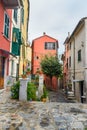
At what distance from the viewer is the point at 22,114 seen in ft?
22.3

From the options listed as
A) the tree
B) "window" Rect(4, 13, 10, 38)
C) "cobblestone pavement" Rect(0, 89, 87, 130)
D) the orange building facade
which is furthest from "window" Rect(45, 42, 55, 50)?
"cobblestone pavement" Rect(0, 89, 87, 130)

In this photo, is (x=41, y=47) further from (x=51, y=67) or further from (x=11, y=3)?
(x=11, y=3)

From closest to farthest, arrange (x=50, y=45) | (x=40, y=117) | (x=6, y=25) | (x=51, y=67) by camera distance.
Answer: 1. (x=40, y=117)
2. (x=6, y=25)
3. (x=51, y=67)
4. (x=50, y=45)

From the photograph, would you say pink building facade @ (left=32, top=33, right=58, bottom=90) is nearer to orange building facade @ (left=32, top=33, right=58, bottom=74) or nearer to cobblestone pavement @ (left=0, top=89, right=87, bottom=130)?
orange building facade @ (left=32, top=33, right=58, bottom=74)

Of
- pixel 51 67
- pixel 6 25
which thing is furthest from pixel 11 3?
Answer: pixel 51 67

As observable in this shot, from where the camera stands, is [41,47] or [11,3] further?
[41,47]

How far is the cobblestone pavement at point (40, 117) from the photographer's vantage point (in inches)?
217

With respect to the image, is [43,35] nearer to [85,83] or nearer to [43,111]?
Answer: [85,83]

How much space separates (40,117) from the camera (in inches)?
255

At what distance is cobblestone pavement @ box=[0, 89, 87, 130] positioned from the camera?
5.50 m

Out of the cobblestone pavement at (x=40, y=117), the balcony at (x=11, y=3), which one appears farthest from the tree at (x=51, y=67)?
the cobblestone pavement at (x=40, y=117)

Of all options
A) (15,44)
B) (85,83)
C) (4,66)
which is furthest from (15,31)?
(85,83)

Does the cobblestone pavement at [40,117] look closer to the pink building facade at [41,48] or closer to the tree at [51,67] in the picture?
the tree at [51,67]

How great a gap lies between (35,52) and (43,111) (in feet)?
104
